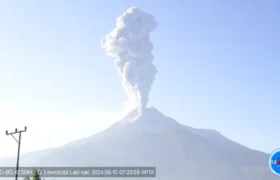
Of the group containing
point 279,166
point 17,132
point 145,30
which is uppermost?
point 145,30

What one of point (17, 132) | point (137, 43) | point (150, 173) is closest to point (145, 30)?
point (137, 43)

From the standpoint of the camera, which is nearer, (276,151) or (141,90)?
(276,151)

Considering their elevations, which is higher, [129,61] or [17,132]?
[129,61]

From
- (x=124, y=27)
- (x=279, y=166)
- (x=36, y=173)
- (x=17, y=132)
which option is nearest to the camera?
(x=279, y=166)

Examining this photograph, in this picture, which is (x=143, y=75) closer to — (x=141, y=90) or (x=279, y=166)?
(x=141, y=90)

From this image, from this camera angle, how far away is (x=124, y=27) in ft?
620

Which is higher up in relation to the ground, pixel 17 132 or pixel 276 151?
pixel 17 132

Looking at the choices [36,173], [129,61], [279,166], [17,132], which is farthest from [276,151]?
[129,61]

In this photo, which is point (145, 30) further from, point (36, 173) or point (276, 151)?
point (276, 151)

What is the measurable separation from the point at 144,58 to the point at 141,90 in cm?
1588

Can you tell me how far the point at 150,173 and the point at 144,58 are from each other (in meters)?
53.6

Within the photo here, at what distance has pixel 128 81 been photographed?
194 meters

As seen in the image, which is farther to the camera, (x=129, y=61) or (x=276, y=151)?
(x=129, y=61)

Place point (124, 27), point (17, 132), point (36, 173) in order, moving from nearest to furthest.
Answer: point (36, 173) → point (17, 132) → point (124, 27)
